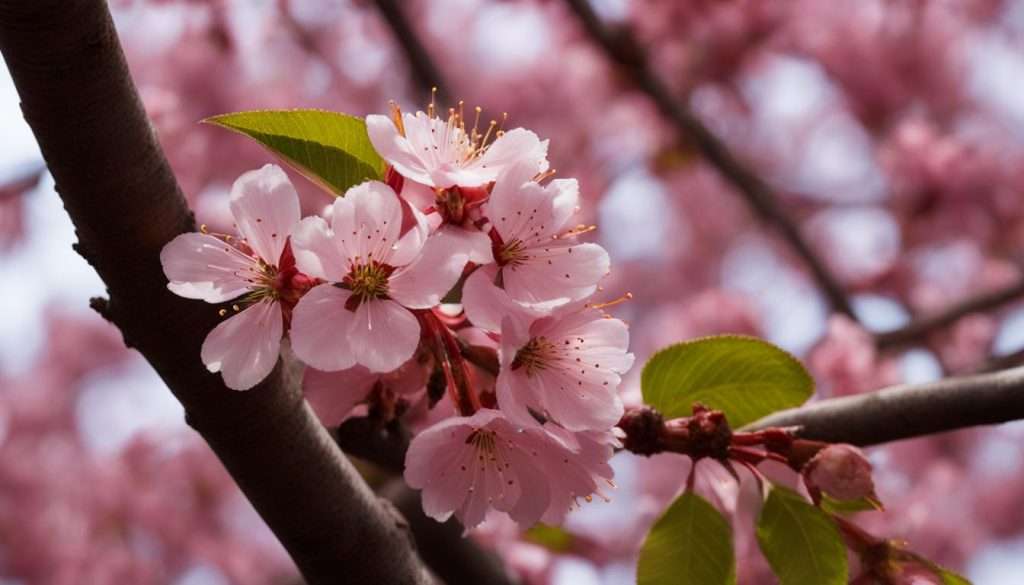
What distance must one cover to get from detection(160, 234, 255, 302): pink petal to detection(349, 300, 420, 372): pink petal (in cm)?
11

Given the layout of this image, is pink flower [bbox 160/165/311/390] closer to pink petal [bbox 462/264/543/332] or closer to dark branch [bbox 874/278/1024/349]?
pink petal [bbox 462/264/543/332]

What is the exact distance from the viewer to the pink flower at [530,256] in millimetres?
896

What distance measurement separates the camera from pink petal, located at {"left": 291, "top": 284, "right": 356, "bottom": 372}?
86cm

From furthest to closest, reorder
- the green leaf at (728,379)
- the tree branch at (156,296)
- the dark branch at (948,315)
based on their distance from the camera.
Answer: the dark branch at (948,315) → the green leaf at (728,379) → the tree branch at (156,296)

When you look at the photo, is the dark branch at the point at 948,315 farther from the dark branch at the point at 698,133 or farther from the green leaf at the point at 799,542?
the green leaf at the point at 799,542

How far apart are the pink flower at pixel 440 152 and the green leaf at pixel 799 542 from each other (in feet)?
1.39

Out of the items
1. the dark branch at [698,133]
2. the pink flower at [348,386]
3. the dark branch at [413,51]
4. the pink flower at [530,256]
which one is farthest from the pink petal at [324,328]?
the dark branch at [698,133]

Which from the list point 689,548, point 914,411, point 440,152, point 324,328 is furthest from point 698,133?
point 324,328

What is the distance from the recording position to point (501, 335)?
89 cm

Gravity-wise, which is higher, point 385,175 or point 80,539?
point 80,539

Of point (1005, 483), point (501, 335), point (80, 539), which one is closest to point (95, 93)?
point (501, 335)

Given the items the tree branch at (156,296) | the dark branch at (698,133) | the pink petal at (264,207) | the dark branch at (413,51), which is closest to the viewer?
the tree branch at (156,296)

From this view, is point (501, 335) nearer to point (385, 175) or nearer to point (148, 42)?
point (385, 175)

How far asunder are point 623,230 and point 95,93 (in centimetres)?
570
